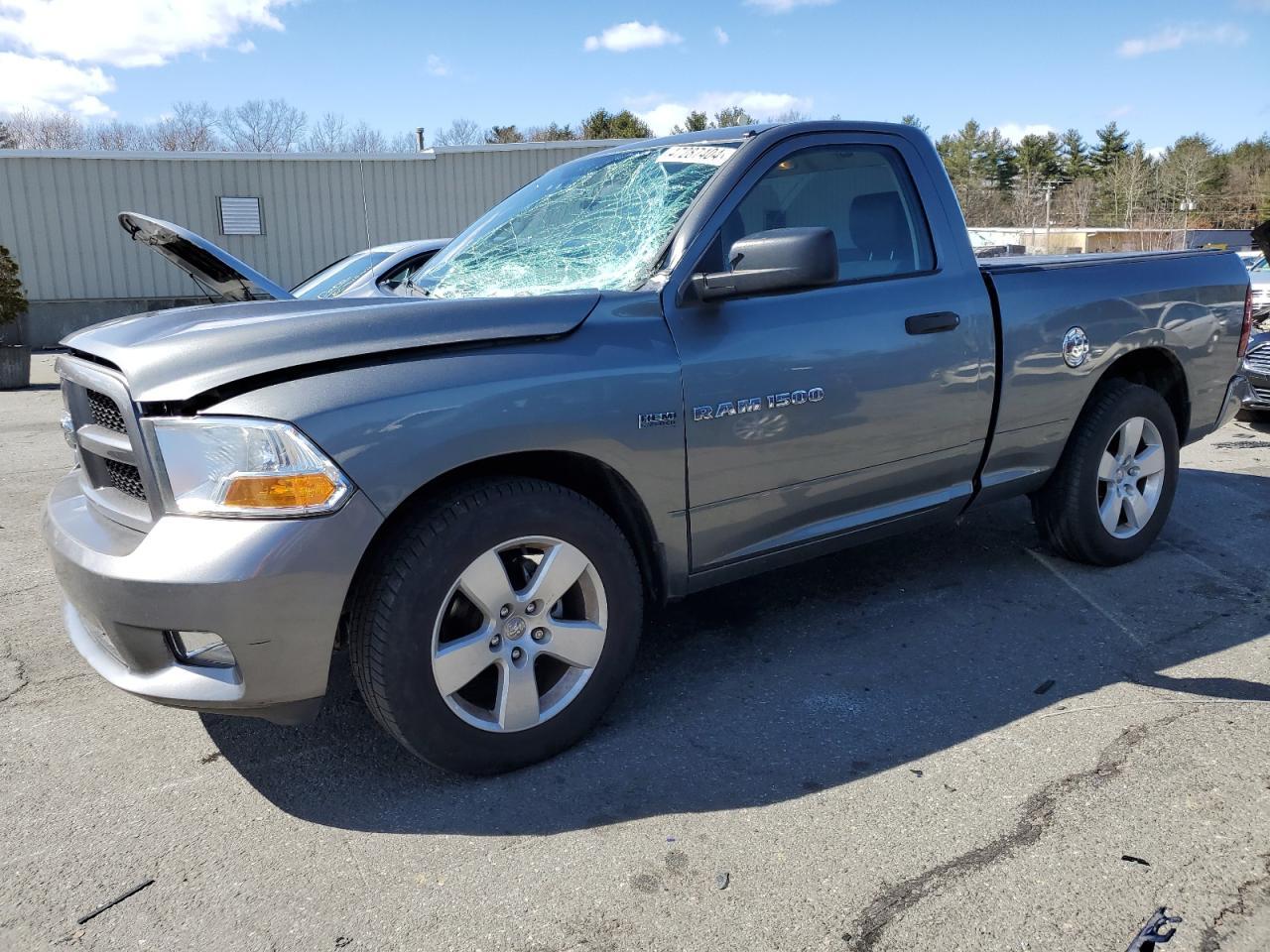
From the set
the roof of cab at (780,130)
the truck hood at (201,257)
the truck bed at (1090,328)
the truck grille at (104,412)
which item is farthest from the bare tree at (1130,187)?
the truck grille at (104,412)

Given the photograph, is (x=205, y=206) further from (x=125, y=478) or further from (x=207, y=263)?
(x=125, y=478)

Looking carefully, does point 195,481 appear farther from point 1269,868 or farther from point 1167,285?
point 1167,285

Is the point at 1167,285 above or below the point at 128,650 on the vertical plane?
above

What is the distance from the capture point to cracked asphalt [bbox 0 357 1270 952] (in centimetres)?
229

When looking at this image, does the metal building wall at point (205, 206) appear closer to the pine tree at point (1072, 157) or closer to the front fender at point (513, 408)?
the front fender at point (513, 408)

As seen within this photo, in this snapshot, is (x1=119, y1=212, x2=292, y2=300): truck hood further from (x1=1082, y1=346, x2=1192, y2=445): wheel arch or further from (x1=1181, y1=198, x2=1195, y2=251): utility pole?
(x1=1181, y1=198, x2=1195, y2=251): utility pole

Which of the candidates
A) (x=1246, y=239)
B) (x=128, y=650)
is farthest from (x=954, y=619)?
(x=1246, y=239)

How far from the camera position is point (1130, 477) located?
14.8 ft

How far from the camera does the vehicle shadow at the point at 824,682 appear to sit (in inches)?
111

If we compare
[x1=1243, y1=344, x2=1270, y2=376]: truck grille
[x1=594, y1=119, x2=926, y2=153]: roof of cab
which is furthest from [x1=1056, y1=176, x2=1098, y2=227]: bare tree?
[x1=594, y1=119, x2=926, y2=153]: roof of cab

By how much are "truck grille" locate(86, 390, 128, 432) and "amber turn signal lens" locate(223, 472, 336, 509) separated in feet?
1.49

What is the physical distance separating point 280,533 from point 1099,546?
143 inches

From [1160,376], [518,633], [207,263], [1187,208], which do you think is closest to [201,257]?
[207,263]

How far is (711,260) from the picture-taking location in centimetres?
317
